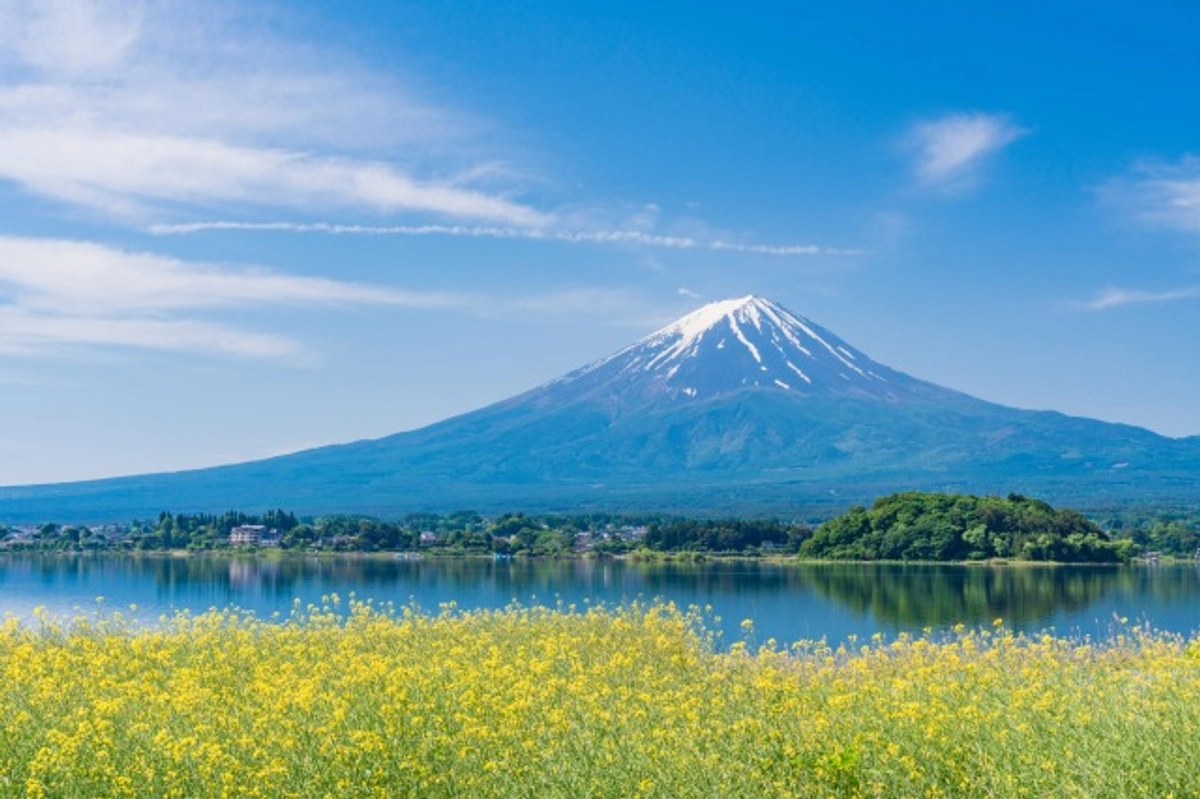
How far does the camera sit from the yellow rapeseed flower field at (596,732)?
9562 millimetres

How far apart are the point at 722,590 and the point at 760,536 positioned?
3547 centimetres

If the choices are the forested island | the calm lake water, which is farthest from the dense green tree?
the calm lake water

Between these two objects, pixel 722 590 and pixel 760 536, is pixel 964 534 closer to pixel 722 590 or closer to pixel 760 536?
pixel 760 536

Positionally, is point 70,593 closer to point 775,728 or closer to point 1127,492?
point 775,728

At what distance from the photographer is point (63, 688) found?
12.7 metres

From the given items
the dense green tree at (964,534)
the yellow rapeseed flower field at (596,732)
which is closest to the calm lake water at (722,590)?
the dense green tree at (964,534)

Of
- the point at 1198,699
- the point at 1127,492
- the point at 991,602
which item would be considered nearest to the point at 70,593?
the point at 991,602

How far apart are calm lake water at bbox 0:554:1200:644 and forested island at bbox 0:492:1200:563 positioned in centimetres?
490

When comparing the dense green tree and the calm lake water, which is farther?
the dense green tree

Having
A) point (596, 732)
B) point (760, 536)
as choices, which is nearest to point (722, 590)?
point (760, 536)

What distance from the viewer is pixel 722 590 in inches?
2237

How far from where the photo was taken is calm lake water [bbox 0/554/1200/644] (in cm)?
4209

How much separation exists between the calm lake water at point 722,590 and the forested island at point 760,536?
4.90 metres

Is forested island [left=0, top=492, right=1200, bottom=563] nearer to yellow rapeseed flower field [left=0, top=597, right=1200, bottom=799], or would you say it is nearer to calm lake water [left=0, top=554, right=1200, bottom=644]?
calm lake water [left=0, top=554, right=1200, bottom=644]
